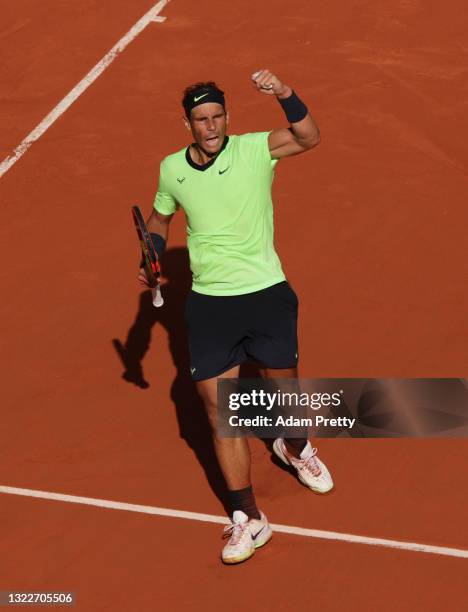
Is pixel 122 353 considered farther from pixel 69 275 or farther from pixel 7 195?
pixel 7 195

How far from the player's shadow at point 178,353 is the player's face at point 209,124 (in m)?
2.60

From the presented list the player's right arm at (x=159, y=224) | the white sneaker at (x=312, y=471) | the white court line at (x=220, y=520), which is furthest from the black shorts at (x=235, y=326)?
the white court line at (x=220, y=520)

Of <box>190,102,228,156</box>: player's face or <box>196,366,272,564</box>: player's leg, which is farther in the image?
<box>196,366,272,564</box>: player's leg

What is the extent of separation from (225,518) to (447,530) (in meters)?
1.63

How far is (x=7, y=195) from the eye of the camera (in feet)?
45.1

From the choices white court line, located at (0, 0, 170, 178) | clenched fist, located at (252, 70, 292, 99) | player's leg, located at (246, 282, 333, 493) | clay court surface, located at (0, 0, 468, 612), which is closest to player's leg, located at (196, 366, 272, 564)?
clay court surface, located at (0, 0, 468, 612)

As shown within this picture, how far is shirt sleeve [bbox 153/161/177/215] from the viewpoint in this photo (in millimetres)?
9188

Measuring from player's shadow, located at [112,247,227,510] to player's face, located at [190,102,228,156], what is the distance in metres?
2.60

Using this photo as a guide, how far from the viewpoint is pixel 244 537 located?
9188 millimetres

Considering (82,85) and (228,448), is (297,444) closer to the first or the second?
(228,448)

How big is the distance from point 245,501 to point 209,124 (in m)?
2.68

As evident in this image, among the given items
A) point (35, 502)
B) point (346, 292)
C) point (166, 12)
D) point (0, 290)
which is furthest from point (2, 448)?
point (166, 12)

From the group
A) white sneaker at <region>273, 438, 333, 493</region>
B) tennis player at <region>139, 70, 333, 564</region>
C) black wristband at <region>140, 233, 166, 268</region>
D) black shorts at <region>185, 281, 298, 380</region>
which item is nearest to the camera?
tennis player at <region>139, 70, 333, 564</region>

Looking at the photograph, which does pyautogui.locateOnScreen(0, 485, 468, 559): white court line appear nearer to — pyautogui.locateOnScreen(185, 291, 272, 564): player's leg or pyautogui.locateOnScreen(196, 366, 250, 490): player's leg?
pyautogui.locateOnScreen(185, 291, 272, 564): player's leg
